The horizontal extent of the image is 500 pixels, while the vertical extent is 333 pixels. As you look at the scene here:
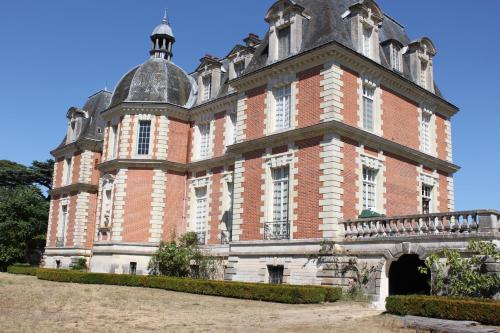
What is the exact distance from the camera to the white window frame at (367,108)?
63.7 ft

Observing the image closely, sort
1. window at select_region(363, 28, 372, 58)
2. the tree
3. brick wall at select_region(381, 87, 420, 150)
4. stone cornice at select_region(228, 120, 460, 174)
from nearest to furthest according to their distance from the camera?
stone cornice at select_region(228, 120, 460, 174), window at select_region(363, 28, 372, 58), brick wall at select_region(381, 87, 420, 150), the tree

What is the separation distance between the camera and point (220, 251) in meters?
22.2

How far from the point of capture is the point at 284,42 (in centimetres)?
2038

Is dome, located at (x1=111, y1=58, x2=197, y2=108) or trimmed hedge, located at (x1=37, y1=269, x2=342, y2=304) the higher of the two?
dome, located at (x1=111, y1=58, x2=197, y2=108)

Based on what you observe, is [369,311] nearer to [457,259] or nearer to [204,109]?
[457,259]

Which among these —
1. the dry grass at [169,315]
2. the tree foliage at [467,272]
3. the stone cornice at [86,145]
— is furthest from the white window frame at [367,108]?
the stone cornice at [86,145]

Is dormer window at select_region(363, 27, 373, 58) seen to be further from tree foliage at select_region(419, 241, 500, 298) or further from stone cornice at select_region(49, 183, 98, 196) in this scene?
stone cornice at select_region(49, 183, 98, 196)

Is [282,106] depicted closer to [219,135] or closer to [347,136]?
[347,136]

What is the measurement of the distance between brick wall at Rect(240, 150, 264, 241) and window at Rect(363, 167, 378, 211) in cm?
378

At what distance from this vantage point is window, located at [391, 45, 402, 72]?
69.6 feet

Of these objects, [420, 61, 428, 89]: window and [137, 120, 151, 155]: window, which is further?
[137, 120, 151, 155]: window

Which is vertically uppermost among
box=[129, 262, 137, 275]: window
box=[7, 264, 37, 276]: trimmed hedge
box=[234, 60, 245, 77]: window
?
box=[234, 60, 245, 77]: window

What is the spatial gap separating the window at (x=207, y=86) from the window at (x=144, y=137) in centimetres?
318

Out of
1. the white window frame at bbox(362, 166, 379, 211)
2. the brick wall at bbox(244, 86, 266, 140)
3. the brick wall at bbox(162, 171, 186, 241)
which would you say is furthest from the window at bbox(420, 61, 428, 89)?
the brick wall at bbox(162, 171, 186, 241)
